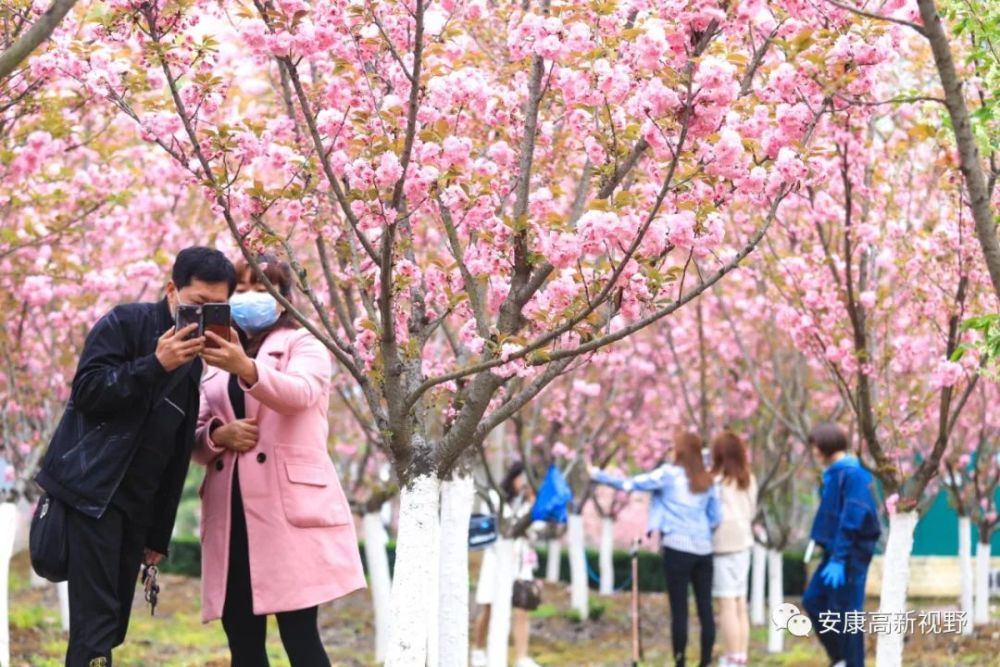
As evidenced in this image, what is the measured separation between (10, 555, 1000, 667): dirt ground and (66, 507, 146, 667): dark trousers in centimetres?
303

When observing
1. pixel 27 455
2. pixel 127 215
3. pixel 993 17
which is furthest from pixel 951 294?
pixel 27 455

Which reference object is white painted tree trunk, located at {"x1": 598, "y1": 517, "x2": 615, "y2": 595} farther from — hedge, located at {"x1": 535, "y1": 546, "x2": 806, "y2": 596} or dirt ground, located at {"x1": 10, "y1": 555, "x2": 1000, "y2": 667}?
hedge, located at {"x1": 535, "y1": 546, "x2": 806, "y2": 596}

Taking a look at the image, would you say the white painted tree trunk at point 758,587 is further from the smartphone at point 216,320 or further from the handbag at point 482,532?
the smartphone at point 216,320

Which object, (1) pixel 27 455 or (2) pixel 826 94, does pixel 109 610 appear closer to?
(2) pixel 826 94

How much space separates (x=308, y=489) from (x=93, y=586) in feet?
2.41

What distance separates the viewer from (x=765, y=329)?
38.3ft

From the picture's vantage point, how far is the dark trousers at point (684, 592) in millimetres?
8219

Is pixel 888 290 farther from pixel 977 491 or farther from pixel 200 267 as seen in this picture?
pixel 977 491

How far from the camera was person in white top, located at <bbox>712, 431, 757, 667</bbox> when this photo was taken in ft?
28.2

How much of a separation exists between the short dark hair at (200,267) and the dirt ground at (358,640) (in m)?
3.35

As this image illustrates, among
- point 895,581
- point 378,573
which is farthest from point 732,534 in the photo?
point 378,573

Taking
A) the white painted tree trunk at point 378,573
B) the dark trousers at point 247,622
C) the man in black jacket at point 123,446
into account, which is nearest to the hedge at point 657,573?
the white painted tree trunk at point 378,573

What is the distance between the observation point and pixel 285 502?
405 centimetres

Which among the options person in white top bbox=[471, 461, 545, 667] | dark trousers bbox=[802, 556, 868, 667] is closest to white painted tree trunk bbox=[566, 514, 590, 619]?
person in white top bbox=[471, 461, 545, 667]
